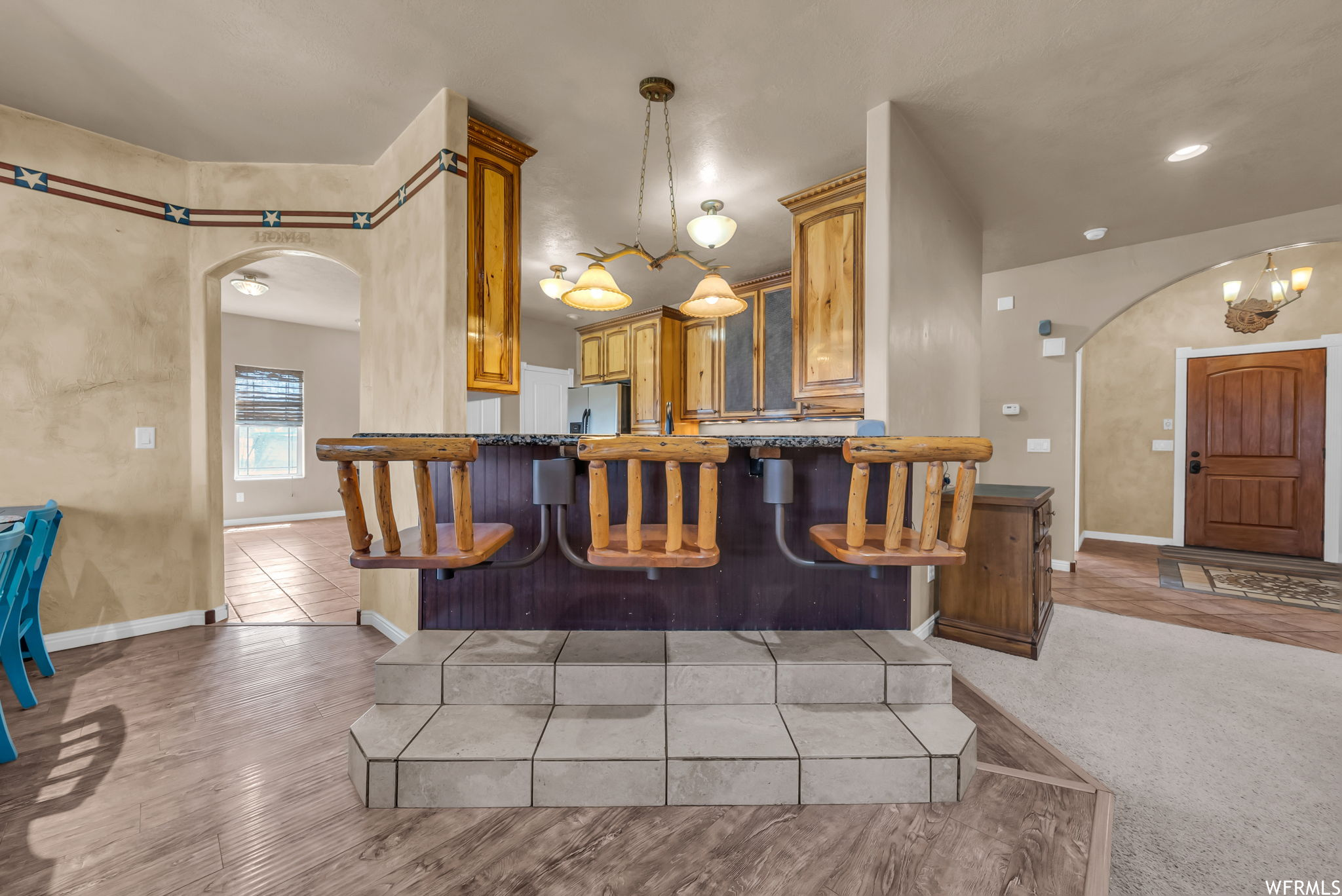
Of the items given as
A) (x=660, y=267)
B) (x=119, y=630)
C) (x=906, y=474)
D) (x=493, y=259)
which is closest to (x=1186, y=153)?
(x=660, y=267)

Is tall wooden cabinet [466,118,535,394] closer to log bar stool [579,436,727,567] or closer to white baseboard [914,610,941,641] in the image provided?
log bar stool [579,436,727,567]

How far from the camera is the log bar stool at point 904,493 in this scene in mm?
1459

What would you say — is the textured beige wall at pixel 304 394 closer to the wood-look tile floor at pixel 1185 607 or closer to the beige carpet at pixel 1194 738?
the beige carpet at pixel 1194 738

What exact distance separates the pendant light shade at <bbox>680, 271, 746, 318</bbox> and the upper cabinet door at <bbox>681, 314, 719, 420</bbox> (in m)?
2.15

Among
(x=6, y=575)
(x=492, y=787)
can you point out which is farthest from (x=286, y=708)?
(x=492, y=787)

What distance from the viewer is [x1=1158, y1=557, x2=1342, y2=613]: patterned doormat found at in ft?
11.6

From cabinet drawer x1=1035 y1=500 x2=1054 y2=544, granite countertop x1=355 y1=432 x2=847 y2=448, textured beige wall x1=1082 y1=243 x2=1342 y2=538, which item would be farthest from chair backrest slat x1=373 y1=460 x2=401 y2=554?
textured beige wall x1=1082 y1=243 x2=1342 y2=538

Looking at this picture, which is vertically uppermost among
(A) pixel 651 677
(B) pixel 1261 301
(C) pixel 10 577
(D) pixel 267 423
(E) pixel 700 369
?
(B) pixel 1261 301

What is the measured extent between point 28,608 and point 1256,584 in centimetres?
733

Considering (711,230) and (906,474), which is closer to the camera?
(906,474)

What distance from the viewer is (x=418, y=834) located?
139 centimetres

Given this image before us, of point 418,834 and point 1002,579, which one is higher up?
point 1002,579

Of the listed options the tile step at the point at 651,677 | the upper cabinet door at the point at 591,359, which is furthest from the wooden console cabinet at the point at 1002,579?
the upper cabinet door at the point at 591,359

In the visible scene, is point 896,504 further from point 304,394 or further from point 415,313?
point 304,394
